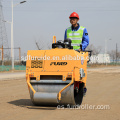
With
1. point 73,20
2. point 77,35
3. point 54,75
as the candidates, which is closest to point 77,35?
point 77,35

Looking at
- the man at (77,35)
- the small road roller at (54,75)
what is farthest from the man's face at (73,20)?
the small road roller at (54,75)

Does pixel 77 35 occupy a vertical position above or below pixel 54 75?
above

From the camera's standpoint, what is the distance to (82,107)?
6.91 meters

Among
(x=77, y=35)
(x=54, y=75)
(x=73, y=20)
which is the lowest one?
(x=54, y=75)

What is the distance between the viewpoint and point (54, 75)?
6.51 meters

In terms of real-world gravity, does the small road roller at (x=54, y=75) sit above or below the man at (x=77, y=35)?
below

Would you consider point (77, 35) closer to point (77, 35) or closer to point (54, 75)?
point (77, 35)

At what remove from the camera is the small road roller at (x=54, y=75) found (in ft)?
20.9

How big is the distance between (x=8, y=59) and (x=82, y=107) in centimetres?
3111

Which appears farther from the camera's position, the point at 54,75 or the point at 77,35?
the point at 77,35

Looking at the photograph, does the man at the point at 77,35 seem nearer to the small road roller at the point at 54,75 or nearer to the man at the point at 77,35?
the man at the point at 77,35

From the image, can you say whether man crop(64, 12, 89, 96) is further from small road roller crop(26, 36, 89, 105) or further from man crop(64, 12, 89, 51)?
small road roller crop(26, 36, 89, 105)

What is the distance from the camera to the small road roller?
637 centimetres

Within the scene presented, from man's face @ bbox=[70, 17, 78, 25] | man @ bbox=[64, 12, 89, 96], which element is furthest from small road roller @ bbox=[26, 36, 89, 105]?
man's face @ bbox=[70, 17, 78, 25]
